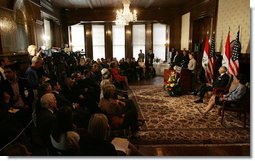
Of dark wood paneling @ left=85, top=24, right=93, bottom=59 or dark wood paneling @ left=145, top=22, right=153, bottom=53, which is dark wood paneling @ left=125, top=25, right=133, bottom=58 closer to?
dark wood paneling @ left=145, top=22, right=153, bottom=53

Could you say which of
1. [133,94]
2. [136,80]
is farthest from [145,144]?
[136,80]

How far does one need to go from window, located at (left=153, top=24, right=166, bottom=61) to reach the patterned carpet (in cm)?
657

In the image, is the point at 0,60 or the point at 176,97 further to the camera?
the point at 176,97

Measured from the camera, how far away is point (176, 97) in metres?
6.35

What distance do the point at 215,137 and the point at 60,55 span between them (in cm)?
512

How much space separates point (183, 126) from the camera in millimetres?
4098

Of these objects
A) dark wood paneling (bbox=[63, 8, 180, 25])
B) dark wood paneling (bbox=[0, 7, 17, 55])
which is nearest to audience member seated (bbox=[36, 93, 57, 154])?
dark wood paneling (bbox=[0, 7, 17, 55])

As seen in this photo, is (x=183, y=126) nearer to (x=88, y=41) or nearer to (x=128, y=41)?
(x=128, y=41)

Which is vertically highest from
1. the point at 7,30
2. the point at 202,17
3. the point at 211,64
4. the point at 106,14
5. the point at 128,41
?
the point at 106,14

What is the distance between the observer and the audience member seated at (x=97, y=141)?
1.81 metres

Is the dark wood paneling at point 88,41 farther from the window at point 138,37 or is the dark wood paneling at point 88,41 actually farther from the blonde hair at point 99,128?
the blonde hair at point 99,128

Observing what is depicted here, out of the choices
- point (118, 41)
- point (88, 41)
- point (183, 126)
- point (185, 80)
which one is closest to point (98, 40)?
point (88, 41)

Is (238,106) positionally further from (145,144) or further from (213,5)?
(213,5)

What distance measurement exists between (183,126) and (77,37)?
31.3 ft
